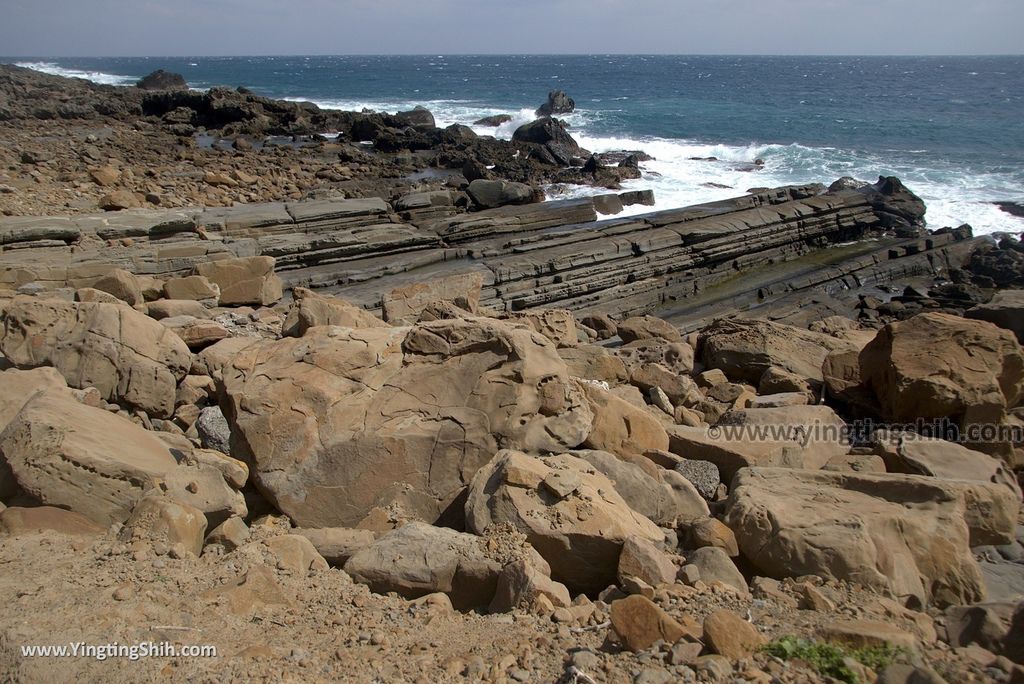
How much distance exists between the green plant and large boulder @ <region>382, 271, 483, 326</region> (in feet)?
22.3

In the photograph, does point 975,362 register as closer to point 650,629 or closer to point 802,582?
point 802,582

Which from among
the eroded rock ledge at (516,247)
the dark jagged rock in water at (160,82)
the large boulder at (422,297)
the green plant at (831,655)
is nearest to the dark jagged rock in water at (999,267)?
the eroded rock ledge at (516,247)

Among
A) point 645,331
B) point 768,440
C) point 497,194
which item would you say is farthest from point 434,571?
point 497,194

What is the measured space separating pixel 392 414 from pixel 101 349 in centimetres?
262

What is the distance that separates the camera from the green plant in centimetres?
279

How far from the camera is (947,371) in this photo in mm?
6266

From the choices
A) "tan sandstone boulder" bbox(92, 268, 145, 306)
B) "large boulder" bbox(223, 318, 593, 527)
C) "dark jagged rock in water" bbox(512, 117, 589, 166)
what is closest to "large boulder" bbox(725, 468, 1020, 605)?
"large boulder" bbox(223, 318, 593, 527)

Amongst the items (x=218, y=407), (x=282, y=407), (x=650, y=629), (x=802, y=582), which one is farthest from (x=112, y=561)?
(x=802, y=582)

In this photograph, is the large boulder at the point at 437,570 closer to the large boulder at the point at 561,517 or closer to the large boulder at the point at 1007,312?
the large boulder at the point at 561,517

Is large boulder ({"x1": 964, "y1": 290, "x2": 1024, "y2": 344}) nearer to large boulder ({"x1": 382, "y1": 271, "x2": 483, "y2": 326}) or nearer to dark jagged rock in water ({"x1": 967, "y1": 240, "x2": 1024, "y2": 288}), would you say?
dark jagged rock in water ({"x1": 967, "y1": 240, "x2": 1024, "y2": 288})

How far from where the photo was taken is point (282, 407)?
4844 millimetres

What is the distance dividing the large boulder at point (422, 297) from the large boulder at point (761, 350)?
3.15 m

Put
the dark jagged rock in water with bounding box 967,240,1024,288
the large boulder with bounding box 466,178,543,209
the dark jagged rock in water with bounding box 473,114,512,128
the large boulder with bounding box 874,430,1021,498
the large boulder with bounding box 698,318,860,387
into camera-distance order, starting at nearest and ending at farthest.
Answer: the large boulder with bounding box 874,430,1021,498 < the large boulder with bounding box 698,318,860,387 < the dark jagged rock in water with bounding box 967,240,1024,288 < the large boulder with bounding box 466,178,543,209 < the dark jagged rock in water with bounding box 473,114,512,128

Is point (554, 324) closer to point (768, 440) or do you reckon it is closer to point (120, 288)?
point (768, 440)
